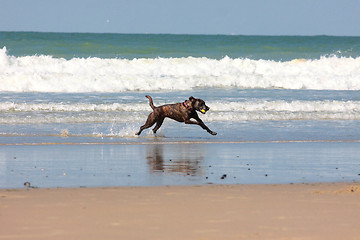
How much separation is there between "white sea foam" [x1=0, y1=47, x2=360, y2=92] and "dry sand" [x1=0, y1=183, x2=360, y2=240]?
16.3 meters

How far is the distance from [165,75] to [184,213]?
22.2m

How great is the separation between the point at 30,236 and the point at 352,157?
652 centimetres

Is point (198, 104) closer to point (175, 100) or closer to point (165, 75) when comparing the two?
point (175, 100)

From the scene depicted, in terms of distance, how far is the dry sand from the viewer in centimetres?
548

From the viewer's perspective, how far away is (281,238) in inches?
210

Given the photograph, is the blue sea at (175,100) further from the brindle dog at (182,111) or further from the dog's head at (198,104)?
the dog's head at (198,104)

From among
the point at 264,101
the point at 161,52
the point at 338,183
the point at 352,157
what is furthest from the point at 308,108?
the point at 161,52

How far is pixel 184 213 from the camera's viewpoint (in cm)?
617

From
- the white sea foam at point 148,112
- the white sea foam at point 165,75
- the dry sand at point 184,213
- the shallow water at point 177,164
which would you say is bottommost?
the dry sand at point 184,213

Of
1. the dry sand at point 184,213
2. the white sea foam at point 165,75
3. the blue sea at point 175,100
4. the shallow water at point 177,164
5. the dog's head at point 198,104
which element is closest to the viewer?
the dry sand at point 184,213

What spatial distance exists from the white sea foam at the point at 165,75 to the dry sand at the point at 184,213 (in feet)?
53.5

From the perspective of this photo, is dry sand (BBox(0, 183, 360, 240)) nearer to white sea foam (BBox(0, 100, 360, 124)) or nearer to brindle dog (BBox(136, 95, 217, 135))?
brindle dog (BBox(136, 95, 217, 135))

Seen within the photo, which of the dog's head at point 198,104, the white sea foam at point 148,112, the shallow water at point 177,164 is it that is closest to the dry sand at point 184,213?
the shallow water at point 177,164

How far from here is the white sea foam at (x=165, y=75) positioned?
77.3ft
